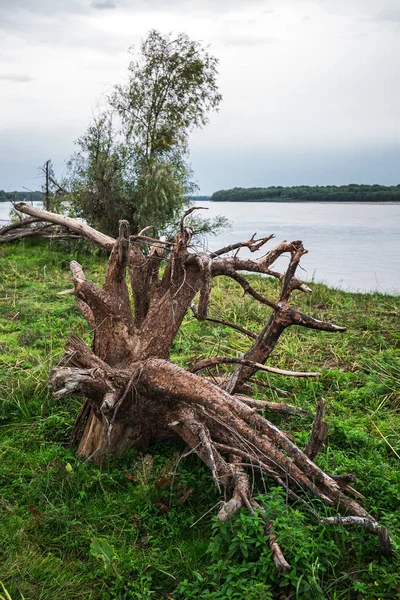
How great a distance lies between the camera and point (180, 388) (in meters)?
3.01

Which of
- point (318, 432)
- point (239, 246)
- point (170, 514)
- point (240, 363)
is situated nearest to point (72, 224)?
point (239, 246)

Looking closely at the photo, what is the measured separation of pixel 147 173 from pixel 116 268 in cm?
781

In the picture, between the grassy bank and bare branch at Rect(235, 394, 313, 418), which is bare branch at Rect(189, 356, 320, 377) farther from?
the grassy bank

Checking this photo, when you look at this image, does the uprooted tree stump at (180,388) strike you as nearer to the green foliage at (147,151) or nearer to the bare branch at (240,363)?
the bare branch at (240,363)

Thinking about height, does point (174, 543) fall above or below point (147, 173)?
below

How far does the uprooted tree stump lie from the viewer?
2.70 metres

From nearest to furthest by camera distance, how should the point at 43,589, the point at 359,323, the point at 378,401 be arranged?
the point at 43,589
the point at 378,401
the point at 359,323

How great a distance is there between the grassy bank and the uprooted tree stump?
0.32 feet

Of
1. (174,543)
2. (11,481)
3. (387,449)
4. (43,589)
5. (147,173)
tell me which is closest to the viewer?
(43,589)

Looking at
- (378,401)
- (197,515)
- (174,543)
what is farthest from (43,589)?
(378,401)

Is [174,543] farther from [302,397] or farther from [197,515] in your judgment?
[302,397]

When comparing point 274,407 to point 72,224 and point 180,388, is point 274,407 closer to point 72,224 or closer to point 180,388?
point 180,388

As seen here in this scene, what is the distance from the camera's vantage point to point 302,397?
4.21m

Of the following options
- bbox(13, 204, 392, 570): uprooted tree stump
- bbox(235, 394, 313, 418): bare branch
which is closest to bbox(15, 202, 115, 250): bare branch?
bbox(13, 204, 392, 570): uprooted tree stump
